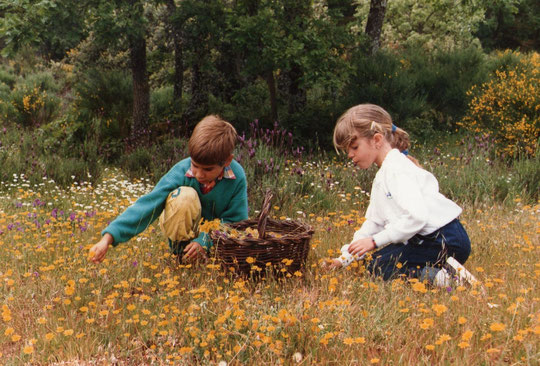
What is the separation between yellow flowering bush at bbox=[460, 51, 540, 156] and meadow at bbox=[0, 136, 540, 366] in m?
3.55

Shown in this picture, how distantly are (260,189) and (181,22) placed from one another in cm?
448

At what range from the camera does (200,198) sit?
3.52 m

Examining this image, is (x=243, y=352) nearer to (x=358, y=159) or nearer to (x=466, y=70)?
(x=358, y=159)

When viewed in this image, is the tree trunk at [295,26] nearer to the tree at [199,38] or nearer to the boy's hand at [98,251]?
the tree at [199,38]

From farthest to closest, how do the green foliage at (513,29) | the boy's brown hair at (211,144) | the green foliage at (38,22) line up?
the green foliage at (513,29) < the green foliage at (38,22) < the boy's brown hair at (211,144)

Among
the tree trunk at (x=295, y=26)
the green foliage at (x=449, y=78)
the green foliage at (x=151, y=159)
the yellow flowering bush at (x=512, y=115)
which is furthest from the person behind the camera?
the green foliage at (x=449, y=78)

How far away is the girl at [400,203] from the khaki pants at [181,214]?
3.09 ft

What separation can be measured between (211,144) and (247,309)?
100 cm

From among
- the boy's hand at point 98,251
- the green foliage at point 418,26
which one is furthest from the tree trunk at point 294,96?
the green foliage at point 418,26

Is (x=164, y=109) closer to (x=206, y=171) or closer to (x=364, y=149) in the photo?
(x=206, y=171)

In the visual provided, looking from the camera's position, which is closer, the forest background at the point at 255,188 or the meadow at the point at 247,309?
the meadow at the point at 247,309

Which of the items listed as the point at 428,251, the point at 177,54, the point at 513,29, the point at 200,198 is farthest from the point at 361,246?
the point at 513,29

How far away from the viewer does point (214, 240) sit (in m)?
3.11

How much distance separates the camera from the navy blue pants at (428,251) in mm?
3176
